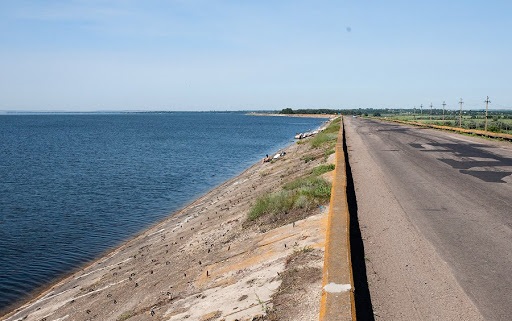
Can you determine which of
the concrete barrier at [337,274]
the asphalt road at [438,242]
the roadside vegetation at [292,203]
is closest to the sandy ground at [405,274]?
the asphalt road at [438,242]

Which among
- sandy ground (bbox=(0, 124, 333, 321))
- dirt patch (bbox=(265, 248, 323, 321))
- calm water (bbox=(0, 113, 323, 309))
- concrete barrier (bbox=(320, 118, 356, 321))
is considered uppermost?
concrete barrier (bbox=(320, 118, 356, 321))

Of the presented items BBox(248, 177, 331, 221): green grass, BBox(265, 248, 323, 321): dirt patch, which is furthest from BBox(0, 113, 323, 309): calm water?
BBox(265, 248, 323, 321): dirt patch

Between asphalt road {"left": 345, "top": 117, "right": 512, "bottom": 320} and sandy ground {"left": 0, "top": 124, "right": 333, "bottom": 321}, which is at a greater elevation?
asphalt road {"left": 345, "top": 117, "right": 512, "bottom": 320}

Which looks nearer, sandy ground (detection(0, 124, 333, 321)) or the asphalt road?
the asphalt road

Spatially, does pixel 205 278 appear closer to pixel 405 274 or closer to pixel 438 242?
pixel 405 274

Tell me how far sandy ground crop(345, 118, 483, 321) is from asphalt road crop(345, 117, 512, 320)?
0.01 metres

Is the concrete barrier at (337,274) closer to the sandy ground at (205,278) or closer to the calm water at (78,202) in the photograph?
the sandy ground at (205,278)

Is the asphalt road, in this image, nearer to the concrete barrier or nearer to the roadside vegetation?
the concrete barrier

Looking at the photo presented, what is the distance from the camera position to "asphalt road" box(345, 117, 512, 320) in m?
5.26

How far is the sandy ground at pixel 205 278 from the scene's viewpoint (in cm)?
599

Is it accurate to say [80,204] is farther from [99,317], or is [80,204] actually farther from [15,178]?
[99,317]

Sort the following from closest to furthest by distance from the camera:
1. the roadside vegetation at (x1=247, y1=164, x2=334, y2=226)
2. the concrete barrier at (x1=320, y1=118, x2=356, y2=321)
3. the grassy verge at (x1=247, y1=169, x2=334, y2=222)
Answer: the concrete barrier at (x1=320, y1=118, x2=356, y2=321) → the roadside vegetation at (x1=247, y1=164, x2=334, y2=226) → the grassy verge at (x1=247, y1=169, x2=334, y2=222)

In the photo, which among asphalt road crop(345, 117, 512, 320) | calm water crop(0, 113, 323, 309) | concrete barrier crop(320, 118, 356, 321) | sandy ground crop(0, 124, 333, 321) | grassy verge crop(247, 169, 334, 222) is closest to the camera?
concrete barrier crop(320, 118, 356, 321)

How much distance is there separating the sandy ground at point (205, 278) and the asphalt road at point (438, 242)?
0.98 metres
